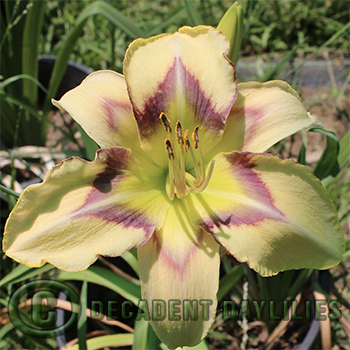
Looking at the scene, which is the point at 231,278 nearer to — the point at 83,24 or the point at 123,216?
the point at 123,216

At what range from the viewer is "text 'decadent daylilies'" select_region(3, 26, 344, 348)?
2.34 ft

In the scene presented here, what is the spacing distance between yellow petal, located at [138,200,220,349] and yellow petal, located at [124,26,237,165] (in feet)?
0.62

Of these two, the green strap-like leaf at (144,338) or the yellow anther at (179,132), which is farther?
the green strap-like leaf at (144,338)

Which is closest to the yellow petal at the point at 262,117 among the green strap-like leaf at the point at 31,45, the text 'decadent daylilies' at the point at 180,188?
the text 'decadent daylilies' at the point at 180,188

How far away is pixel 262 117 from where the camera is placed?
2.71ft

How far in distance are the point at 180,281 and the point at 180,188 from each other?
18 cm

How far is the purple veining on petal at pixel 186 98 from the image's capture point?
2.69 ft

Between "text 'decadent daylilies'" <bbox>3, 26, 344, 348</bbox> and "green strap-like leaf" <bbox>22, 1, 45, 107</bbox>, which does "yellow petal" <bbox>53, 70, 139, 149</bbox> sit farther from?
"green strap-like leaf" <bbox>22, 1, 45, 107</bbox>

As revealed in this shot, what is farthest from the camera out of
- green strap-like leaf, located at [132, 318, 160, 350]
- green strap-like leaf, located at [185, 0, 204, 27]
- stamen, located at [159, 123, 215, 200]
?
green strap-like leaf, located at [185, 0, 204, 27]

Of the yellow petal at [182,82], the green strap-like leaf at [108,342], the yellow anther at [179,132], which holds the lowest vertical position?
the green strap-like leaf at [108,342]

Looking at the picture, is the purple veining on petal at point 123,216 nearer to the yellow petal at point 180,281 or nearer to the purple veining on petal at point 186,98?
the yellow petal at point 180,281

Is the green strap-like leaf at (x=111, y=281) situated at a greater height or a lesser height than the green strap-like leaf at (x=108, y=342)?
greater

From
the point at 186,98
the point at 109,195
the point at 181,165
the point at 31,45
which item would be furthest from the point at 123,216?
the point at 31,45

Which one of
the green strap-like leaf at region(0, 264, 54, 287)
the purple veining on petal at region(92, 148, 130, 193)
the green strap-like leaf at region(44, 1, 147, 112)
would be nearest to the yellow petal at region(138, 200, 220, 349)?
the purple veining on petal at region(92, 148, 130, 193)
